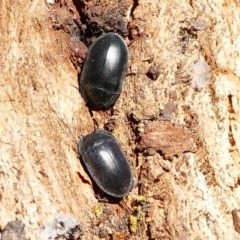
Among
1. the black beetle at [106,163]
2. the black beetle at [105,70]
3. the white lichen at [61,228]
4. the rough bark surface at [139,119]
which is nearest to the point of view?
the white lichen at [61,228]

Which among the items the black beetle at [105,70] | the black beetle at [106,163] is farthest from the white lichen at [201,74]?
the black beetle at [106,163]

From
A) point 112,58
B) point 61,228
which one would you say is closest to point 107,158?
point 61,228

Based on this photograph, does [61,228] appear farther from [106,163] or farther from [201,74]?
[201,74]

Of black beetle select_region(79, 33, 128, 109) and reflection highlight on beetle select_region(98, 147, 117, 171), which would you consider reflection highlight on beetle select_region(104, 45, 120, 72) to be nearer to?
black beetle select_region(79, 33, 128, 109)

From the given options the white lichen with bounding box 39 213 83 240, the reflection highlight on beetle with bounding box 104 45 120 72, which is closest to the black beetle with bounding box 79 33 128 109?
the reflection highlight on beetle with bounding box 104 45 120 72

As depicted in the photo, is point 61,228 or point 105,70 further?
point 105,70

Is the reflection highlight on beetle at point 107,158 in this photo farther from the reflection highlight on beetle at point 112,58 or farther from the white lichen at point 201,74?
the white lichen at point 201,74
